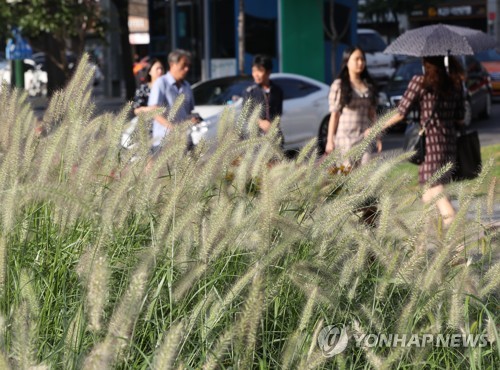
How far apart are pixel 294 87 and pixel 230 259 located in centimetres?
1492

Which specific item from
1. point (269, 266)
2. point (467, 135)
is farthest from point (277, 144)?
point (467, 135)

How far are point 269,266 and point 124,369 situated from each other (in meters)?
0.69

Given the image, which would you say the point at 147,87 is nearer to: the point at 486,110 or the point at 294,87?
the point at 294,87

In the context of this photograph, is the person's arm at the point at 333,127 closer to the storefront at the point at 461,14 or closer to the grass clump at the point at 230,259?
the grass clump at the point at 230,259

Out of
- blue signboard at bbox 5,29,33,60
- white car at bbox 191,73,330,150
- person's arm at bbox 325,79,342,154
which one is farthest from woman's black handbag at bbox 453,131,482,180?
blue signboard at bbox 5,29,33,60

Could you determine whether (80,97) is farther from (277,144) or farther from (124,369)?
(124,369)

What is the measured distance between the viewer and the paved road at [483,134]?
66.1 feet

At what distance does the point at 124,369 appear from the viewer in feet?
11.1

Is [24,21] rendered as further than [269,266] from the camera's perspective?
Yes

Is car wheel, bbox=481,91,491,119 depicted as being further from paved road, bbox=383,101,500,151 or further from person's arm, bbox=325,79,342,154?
person's arm, bbox=325,79,342,154

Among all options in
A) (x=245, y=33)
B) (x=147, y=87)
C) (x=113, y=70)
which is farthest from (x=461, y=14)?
(x=147, y=87)

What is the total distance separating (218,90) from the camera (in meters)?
17.9

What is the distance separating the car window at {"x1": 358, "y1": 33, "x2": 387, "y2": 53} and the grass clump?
1284 inches

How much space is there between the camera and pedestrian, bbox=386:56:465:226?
816 cm
